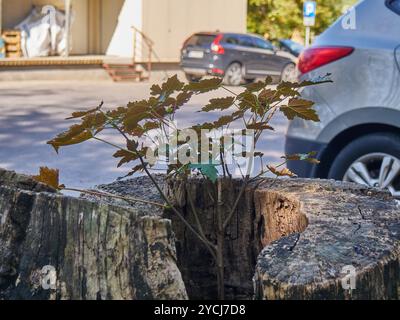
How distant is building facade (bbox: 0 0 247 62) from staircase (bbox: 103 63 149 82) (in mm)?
460

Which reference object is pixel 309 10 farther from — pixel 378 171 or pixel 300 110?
pixel 300 110

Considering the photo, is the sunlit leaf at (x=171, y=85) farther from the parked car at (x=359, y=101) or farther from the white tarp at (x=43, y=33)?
the white tarp at (x=43, y=33)

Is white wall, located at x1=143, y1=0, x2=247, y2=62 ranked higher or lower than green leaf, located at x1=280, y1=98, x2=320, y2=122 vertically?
higher

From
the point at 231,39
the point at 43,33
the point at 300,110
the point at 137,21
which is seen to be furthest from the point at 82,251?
the point at 137,21

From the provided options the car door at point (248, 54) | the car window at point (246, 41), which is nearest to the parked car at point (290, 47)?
the car window at point (246, 41)

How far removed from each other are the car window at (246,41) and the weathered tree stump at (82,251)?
2437 centimetres

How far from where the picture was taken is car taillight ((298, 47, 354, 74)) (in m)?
5.80

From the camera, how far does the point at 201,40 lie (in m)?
25.4

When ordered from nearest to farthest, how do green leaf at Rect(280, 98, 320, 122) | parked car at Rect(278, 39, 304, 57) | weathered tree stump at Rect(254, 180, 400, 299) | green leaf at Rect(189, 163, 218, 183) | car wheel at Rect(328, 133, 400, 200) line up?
weathered tree stump at Rect(254, 180, 400, 299), green leaf at Rect(189, 163, 218, 183), green leaf at Rect(280, 98, 320, 122), car wheel at Rect(328, 133, 400, 200), parked car at Rect(278, 39, 304, 57)

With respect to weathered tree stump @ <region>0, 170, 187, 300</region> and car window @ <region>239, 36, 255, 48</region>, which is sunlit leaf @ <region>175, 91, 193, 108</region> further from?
car window @ <region>239, 36, 255, 48</region>

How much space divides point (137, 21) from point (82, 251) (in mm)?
24725

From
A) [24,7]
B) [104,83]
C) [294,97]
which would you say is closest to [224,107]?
[294,97]

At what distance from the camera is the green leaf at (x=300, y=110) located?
2672 mm
